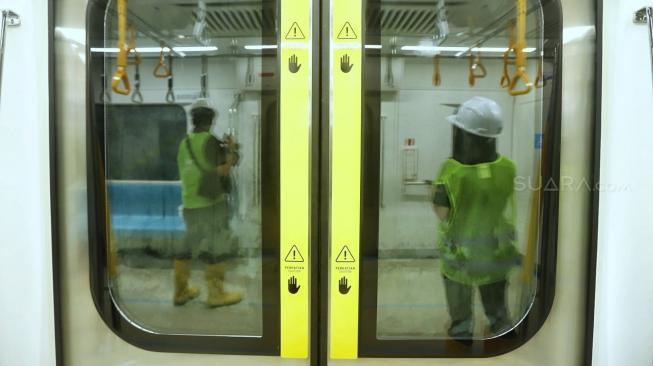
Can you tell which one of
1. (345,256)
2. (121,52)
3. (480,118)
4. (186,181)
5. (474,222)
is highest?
(121,52)

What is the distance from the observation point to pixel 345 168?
52.4 inches

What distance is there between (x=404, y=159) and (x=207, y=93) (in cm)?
75

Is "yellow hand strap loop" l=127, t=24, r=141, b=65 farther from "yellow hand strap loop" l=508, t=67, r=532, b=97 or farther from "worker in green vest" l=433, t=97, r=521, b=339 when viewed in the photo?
"yellow hand strap loop" l=508, t=67, r=532, b=97

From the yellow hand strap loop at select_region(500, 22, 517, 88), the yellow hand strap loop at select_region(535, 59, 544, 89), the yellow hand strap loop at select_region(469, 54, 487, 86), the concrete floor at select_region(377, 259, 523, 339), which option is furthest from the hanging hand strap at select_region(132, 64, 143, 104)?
the yellow hand strap loop at select_region(535, 59, 544, 89)

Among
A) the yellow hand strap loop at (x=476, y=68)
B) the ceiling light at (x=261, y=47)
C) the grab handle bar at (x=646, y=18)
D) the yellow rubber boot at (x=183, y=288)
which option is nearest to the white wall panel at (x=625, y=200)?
the grab handle bar at (x=646, y=18)

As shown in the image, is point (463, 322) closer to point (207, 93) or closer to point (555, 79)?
point (555, 79)

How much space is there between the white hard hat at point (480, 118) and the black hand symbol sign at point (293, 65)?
567 mm

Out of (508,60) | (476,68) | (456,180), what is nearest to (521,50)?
(508,60)

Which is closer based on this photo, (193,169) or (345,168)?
(345,168)

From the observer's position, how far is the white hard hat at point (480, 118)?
4.64 feet

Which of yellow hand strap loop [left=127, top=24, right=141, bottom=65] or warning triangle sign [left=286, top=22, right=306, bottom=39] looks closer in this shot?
warning triangle sign [left=286, top=22, right=306, bottom=39]

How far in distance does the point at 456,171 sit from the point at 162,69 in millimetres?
1136

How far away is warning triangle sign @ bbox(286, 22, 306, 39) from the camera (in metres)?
1.32

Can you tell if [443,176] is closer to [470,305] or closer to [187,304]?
[470,305]
